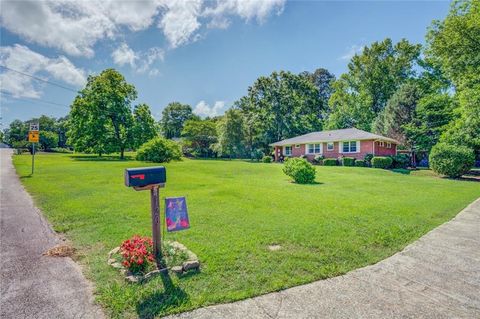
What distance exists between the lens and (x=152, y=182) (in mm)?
3680

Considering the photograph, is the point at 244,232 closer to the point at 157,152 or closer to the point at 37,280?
the point at 37,280

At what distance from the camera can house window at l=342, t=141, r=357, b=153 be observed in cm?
2782

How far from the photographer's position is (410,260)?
423 cm

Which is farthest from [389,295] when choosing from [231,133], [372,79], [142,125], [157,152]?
[372,79]

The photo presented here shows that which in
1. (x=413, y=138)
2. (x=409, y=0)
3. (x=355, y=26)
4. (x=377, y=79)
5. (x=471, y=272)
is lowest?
(x=471, y=272)

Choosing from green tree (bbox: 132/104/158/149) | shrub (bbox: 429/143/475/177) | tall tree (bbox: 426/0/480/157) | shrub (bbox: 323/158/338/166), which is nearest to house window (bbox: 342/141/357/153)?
shrub (bbox: 323/158/338/166)

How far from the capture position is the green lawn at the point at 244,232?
10.6ft

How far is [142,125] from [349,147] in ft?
83.6

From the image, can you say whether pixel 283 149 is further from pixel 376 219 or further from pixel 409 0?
pixel 376 219

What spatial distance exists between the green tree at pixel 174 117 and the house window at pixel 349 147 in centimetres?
4617

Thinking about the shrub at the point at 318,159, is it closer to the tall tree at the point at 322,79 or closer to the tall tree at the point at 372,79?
the tall tree at the point at 372,79

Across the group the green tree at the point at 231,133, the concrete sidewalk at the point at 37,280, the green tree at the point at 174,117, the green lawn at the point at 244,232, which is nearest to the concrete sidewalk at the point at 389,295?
the green lawn at the point at 244,232

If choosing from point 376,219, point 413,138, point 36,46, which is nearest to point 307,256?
point 376,219

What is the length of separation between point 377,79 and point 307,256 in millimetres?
43176
